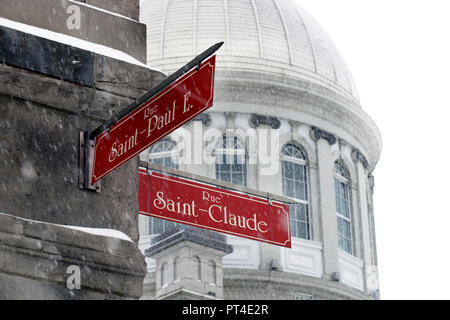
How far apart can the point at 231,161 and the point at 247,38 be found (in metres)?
3.57

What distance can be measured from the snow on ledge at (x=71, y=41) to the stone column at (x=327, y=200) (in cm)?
2316

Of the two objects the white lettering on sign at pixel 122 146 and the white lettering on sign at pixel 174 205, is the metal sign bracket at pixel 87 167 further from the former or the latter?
the white lettering on sign at pixel 174 205

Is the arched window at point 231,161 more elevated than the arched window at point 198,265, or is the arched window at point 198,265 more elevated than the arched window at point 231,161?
the arched window at point 231,161

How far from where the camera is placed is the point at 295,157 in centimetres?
3341

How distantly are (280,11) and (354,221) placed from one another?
6289 mm

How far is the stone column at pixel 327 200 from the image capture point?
3241 cm

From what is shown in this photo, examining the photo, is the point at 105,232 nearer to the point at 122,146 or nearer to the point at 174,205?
the point at 122,146

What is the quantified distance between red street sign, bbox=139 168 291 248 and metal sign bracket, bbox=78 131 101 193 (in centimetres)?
114

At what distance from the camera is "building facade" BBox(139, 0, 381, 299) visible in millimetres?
31625

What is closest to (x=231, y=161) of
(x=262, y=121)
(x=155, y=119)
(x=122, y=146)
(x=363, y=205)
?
(x=262, y=121)

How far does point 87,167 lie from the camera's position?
9.09m

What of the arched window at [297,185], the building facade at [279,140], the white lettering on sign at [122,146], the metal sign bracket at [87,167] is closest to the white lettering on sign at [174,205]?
the metal sign bracket at [87,167]
